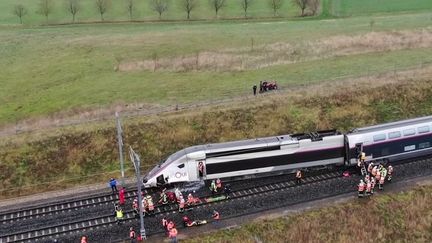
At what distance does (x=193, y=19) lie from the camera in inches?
3669

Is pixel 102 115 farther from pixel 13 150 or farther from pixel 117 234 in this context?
pixel 117 234

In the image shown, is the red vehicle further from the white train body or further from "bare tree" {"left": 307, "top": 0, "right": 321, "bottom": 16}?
"bare tree" {"left": 307, "top": 0, "right": 321, "bottom": 16}

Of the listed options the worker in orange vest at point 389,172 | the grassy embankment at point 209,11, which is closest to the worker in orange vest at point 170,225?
the worker in orange vest at point 389,172

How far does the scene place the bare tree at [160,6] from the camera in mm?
94250

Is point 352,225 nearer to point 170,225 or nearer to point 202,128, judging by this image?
point 170,225

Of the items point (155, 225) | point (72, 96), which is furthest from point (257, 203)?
point (72, 96)

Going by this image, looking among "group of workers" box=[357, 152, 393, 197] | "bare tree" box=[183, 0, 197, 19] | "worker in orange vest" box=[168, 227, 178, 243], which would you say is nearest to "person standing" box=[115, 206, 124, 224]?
"worker in orange vest" box=[168, 227, 178, 243]

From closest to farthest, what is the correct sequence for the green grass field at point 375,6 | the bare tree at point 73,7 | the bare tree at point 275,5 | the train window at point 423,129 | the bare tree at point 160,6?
the train window at point 423,129 → the green grass field at point 375,6 → the bare tree at point 275,5 → the bare tree at point 160,6 → the bare tree at point 73,7

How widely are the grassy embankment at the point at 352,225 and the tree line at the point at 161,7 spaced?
215 ft

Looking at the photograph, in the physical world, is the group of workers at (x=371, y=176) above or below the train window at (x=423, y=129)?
below

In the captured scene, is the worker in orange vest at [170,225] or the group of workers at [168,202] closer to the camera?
the worker in orange vest at [170,225]

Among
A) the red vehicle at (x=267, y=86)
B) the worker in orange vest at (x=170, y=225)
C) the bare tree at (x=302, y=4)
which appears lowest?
the worker in orange vest at (x=170, y=225)

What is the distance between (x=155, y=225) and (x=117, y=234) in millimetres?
2314

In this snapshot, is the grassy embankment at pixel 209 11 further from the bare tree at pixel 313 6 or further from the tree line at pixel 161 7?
the bare tree at pixel 313 6
